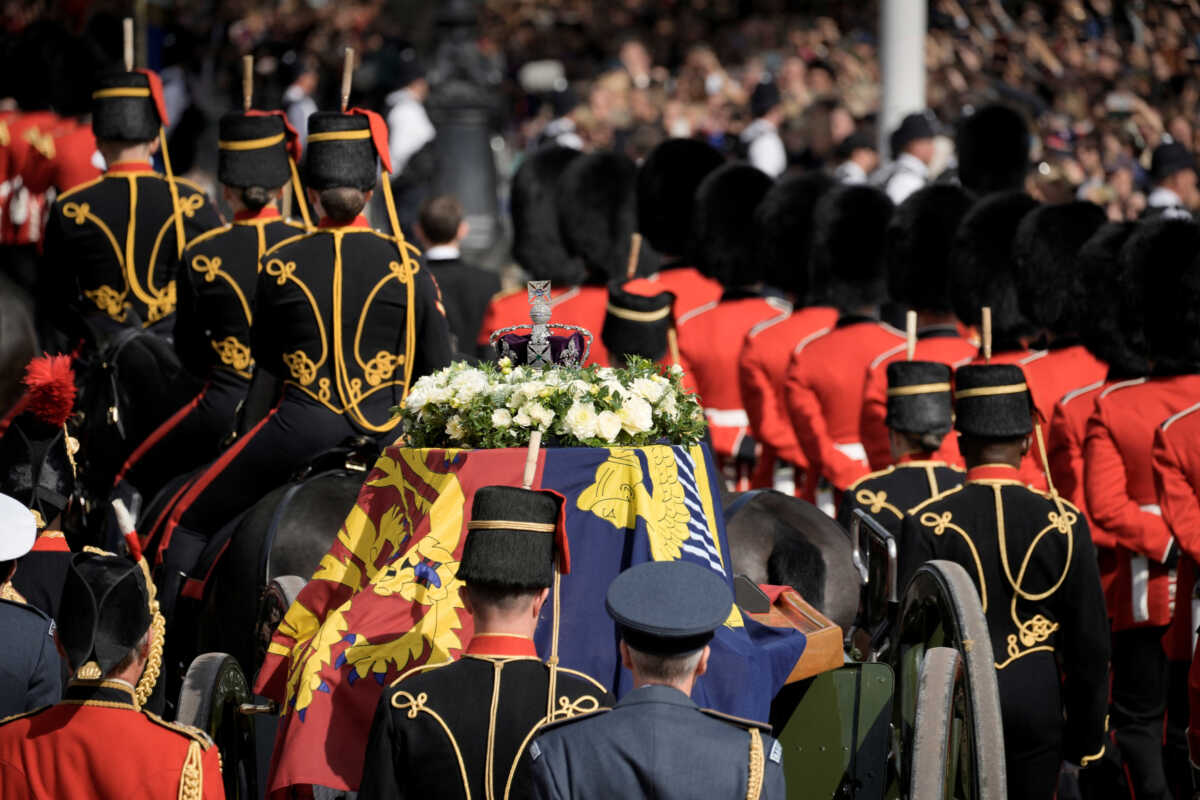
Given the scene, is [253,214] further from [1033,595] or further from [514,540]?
[514,540]

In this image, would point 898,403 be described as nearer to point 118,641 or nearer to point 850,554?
point 850,554

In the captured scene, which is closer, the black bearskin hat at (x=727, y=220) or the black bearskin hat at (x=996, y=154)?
the black bearskin hat at (x=727, y=220)

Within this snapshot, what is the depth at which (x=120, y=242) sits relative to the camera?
7.57 metres

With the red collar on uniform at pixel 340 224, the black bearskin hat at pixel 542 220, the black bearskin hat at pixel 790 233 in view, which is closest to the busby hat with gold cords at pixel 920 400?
the red collar on uniform at pixel 340 224

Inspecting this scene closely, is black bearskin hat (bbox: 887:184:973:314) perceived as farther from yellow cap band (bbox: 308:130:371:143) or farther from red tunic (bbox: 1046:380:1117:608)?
yellow cap band (bbox: 308:130:371:143)

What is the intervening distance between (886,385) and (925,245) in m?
1.62

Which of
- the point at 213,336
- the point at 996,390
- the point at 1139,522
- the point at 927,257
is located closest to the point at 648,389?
the point at 996,390

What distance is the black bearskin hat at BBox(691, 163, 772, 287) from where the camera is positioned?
10.2 metres

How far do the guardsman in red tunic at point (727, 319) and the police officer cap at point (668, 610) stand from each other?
18.8 feet

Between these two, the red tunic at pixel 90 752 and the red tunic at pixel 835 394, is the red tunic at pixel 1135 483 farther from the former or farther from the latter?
the red tunic at pixel 90 752

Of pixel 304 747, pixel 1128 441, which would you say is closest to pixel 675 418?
pixel 304 747

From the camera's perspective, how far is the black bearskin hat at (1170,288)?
6684 millimetres

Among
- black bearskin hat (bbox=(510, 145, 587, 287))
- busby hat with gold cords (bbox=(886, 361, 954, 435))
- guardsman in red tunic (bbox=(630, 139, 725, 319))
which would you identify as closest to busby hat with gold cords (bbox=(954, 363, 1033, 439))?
busby hat with gold cords (bbox=(886, 361, 954, 435))

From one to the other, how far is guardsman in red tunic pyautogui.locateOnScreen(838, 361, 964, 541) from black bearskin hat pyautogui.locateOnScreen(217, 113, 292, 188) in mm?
2214
